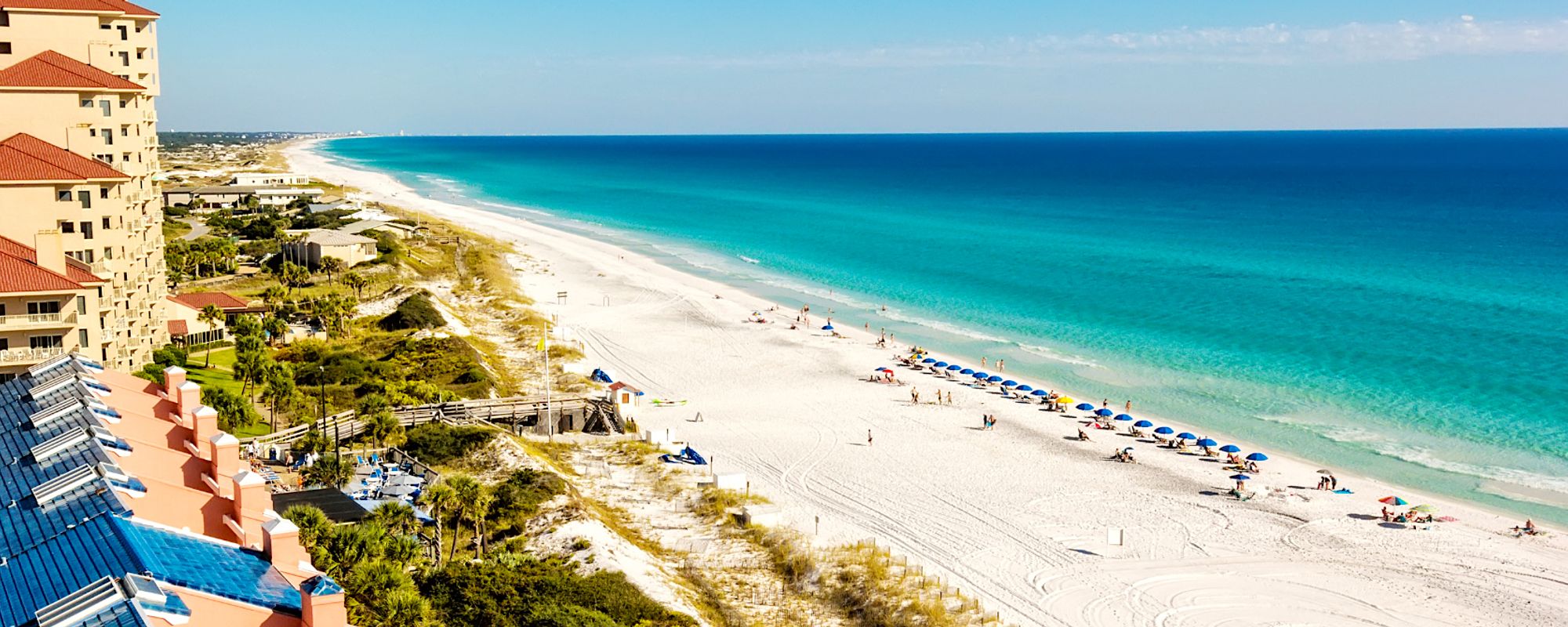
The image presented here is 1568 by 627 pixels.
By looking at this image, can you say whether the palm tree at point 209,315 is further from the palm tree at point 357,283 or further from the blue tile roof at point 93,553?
the blue tile roof at point 93,553

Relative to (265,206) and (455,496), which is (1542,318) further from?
(265,206)

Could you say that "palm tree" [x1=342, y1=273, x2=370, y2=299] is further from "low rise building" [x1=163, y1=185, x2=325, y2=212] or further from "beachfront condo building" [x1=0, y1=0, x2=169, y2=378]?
"low rise building" [x1=163, y1=185, x2=325, y2=212]

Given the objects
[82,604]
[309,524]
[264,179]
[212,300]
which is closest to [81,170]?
[212,300]

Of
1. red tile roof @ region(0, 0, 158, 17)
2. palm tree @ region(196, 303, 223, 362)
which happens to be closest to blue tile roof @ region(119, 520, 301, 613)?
red tile roof @ region(0, 0, 158, 17)

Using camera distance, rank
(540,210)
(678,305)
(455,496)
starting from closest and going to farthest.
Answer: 1. (455,496)
2. (678,305)
3. (540,210)

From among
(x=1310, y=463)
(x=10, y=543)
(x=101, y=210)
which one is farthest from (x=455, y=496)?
(x=1310, y=463)
